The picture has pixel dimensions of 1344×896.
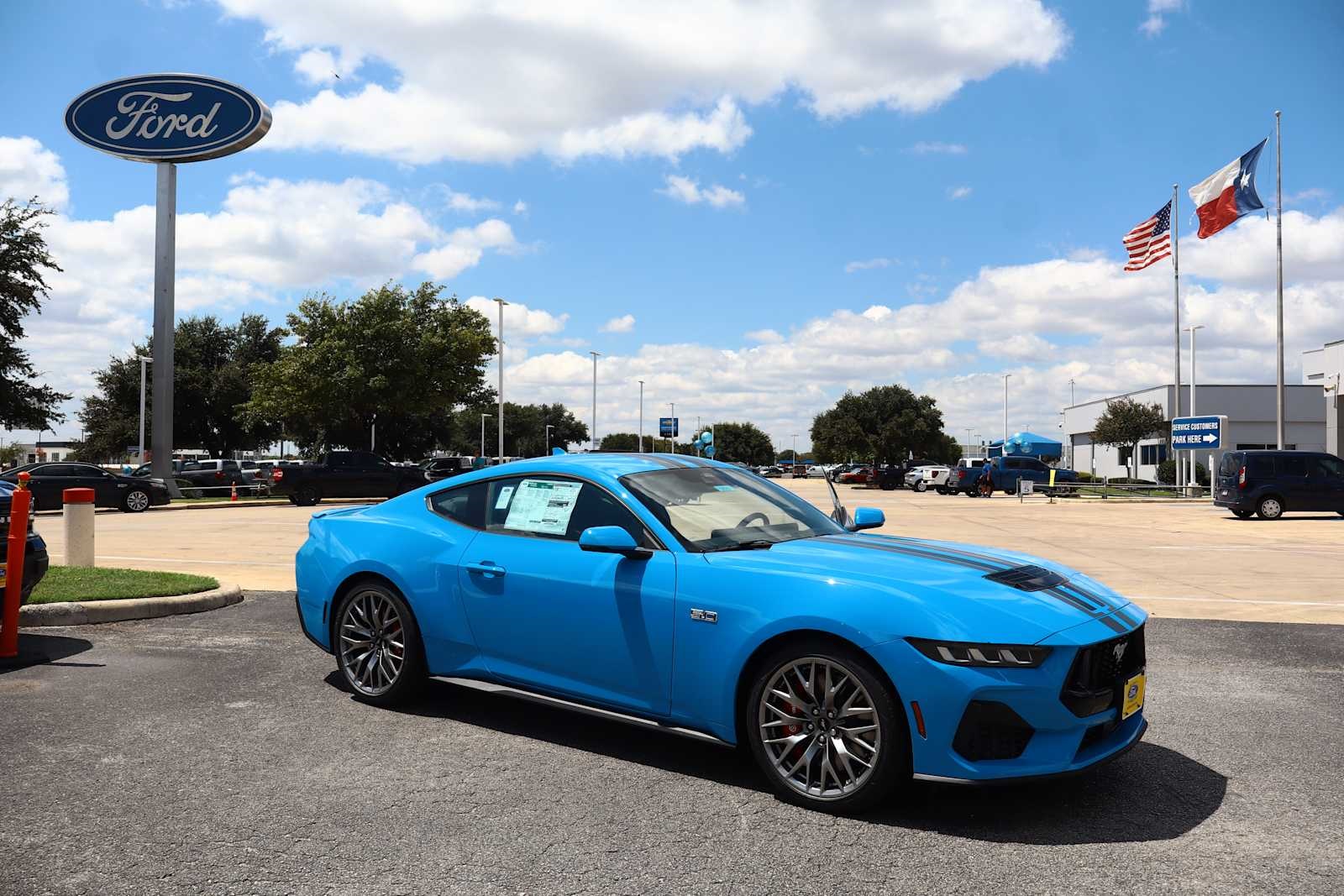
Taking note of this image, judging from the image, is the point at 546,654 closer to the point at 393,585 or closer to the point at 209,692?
the point at 393,585

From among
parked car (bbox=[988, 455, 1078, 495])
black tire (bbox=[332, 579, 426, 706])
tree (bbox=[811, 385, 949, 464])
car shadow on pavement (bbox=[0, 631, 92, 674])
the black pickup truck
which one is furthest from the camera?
tree (bbox=[811, 385, 949, 464])

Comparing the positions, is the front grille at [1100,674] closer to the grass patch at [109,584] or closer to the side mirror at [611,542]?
the side mirror at [611,542]

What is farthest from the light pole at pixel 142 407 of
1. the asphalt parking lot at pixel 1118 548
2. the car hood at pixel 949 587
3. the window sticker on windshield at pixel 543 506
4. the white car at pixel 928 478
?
the car hood at pixel 949 587

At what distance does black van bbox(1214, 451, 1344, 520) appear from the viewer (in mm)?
24781

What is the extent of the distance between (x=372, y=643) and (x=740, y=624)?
246 centimetres

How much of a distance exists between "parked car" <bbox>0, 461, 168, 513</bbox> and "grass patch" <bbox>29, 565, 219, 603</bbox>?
1741cm

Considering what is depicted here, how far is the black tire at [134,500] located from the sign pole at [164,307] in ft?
10.5

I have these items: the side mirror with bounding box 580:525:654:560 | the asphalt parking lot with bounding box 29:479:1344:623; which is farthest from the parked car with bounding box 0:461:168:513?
the side mirror with bounding box 580:525:654:560

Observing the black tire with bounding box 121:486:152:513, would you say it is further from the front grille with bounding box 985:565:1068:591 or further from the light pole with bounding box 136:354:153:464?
the light pole with bounding box 136:354:153:464

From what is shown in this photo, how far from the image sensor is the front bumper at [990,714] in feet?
12.2

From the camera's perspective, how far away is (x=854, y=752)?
12.9 feet

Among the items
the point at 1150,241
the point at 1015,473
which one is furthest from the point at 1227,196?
the point at 1015,473

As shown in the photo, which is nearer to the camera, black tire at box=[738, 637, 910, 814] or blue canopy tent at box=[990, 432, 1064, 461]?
black tire at box=[738, 637, 910, 814]

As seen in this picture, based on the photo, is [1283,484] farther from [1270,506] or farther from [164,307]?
[164,307]
